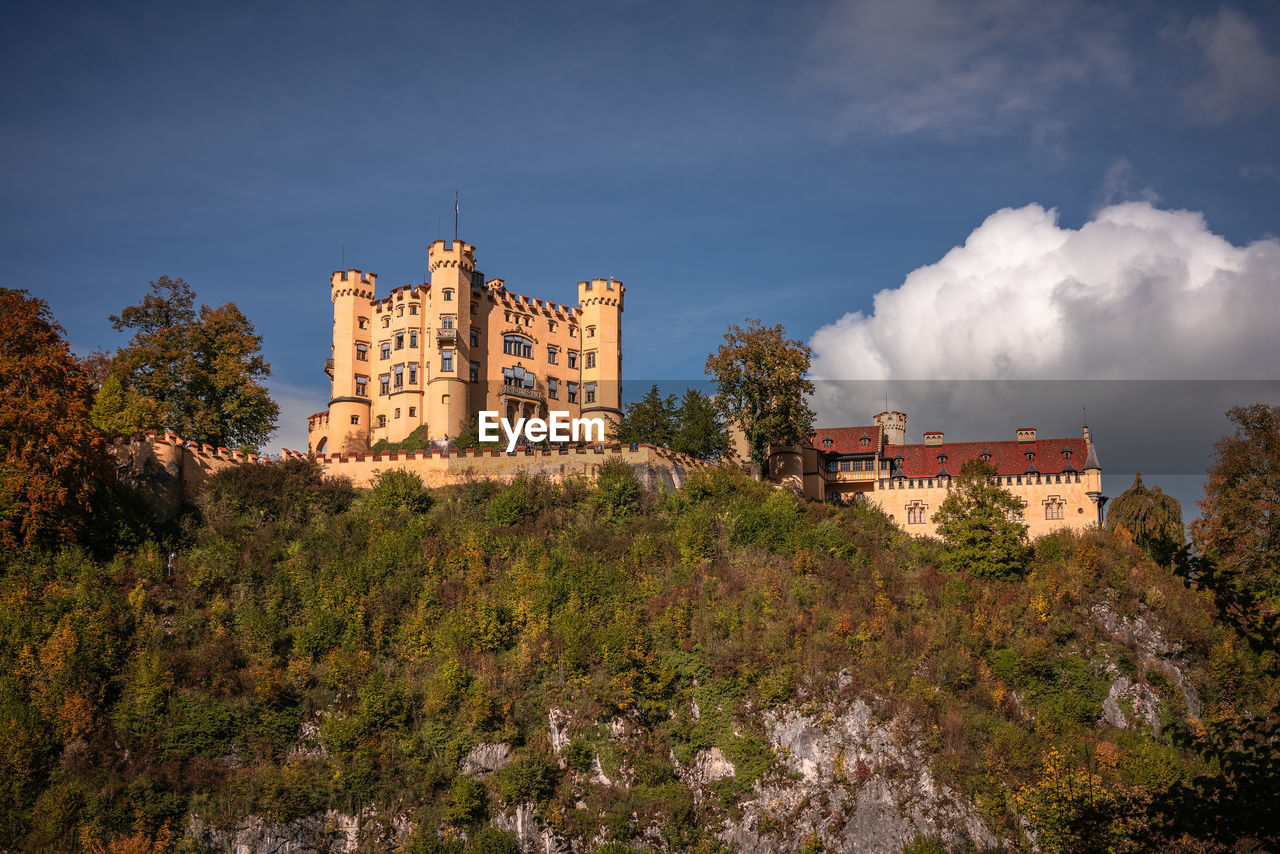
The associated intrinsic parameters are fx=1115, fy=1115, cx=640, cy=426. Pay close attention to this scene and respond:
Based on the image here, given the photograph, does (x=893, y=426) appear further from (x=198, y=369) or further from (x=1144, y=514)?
(x=198, y=369)

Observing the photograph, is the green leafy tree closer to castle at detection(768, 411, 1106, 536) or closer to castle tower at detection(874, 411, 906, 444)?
castle at detection(768, 411, 1106, 536)

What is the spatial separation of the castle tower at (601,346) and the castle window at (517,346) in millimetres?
4678

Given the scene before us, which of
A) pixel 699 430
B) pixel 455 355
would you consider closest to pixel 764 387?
pixel 699 430

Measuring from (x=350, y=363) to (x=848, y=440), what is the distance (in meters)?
37.2

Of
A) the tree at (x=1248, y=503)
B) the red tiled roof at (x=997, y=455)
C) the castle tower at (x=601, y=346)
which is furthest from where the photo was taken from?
the castle tower at (x=601, y=346)

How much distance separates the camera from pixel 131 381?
70688 millimetres

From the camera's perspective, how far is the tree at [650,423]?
248ft

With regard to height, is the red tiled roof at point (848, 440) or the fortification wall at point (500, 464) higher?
the red tiled roof at point (848, 440)

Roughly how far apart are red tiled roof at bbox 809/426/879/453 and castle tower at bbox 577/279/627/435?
1550 centimetres

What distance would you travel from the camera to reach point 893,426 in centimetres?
8494

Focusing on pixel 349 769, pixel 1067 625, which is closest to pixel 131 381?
pixel 349 769

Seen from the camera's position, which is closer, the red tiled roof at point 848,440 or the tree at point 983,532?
the tree at point 983,532

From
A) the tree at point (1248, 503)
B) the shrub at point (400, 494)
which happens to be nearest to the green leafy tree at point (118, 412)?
the shrub at point (400, 494)

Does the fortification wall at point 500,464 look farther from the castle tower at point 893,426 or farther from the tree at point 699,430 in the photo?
the castle tower at point 893,426
